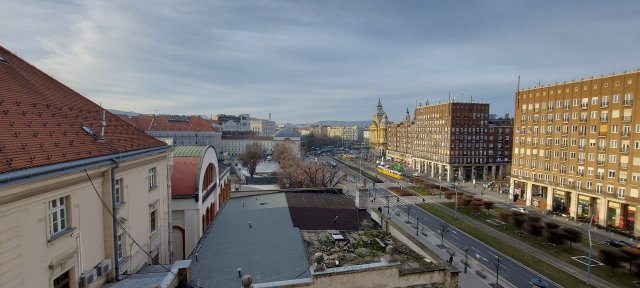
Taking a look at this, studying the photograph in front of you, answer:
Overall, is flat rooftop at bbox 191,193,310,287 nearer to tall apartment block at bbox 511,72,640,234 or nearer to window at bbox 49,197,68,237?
window at bbox 49,197,68,237

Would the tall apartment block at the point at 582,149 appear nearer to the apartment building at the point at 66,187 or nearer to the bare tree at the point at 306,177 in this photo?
the bare tree at the point at 306,177

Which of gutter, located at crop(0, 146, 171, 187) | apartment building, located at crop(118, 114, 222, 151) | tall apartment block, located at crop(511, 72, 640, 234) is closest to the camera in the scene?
gutter, located at crop(0, 146, 171, 187)

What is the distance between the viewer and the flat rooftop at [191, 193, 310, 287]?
16.0 meters

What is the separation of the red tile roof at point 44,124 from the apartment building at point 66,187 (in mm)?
33

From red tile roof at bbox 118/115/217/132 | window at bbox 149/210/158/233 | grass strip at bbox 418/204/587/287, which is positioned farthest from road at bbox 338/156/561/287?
red tile roof at bbox 118/115/217/132

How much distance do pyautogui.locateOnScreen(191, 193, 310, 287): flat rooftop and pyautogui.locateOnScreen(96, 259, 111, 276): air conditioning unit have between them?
167 inches

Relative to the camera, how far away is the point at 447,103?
9188cm

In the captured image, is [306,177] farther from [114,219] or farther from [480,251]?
[114,219]

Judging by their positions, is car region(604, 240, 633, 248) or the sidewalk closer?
the sidewalk

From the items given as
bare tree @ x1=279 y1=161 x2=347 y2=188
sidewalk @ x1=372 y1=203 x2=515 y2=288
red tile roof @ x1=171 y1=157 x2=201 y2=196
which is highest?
red tile roof @ x1=171 y1=157 x2=201 y2=196

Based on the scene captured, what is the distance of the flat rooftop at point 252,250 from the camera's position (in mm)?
16016

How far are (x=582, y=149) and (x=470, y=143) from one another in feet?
122

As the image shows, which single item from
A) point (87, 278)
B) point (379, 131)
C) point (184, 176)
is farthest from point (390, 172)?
point (87, 278)

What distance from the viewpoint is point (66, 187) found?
975cm
